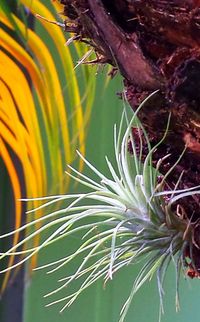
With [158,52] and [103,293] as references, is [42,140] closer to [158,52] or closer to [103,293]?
[103,293]

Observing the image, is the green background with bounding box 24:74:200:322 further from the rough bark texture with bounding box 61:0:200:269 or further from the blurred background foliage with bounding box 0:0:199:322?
the rough bark texture with bounding box 61:0:200:269

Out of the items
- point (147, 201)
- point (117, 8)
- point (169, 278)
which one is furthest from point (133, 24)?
point (169, 278)

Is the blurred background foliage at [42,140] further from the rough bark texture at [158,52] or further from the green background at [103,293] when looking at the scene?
the rough bark texture at [158,52]

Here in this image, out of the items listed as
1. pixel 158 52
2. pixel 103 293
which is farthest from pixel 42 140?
pixel 158 52

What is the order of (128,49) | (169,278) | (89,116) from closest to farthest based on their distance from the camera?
1. (128,49)
2. (169,278)
3. (89,116)

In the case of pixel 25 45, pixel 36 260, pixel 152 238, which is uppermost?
pixel 25 45

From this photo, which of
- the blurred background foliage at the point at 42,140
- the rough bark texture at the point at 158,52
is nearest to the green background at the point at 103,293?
the blurred background foliage at the point at 42,140

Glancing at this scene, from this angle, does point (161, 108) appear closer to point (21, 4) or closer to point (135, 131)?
point (135, 131)
